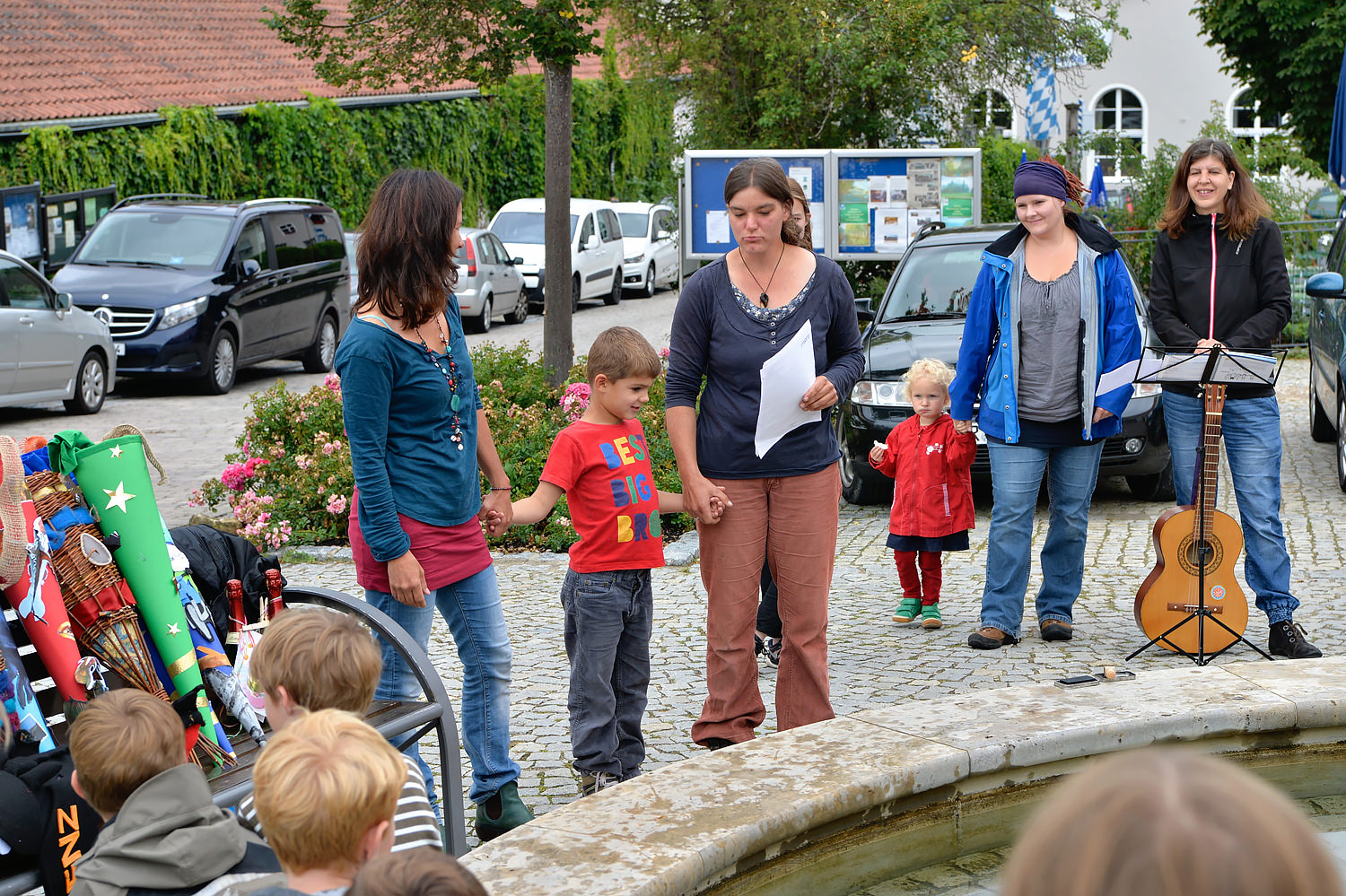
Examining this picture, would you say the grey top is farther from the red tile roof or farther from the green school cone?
the red tile roof

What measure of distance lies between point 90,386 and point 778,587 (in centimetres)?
1194

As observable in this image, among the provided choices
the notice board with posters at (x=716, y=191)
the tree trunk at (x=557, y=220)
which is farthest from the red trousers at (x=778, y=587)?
the notice board with posters at (x=716, y=191)

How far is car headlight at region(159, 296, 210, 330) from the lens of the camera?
52.5 feet

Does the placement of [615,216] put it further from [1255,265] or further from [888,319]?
[1255,265]

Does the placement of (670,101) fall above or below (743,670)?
above

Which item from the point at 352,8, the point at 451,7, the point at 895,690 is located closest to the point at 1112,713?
the point at 895,690

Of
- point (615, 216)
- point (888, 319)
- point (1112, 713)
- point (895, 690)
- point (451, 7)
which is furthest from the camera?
point (615, 216)

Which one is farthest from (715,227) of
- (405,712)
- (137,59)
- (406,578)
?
(137,59)

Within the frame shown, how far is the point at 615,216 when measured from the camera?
29.0 metres

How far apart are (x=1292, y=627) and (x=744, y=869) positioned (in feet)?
11.3

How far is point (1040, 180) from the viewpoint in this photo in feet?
18.8

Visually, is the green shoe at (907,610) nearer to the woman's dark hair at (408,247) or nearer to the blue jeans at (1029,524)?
the blue jeans at (1029,524)

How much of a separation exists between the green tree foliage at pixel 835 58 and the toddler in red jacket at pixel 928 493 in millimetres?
11329

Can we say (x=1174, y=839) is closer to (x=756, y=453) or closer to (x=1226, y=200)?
(x=756, y=453)
